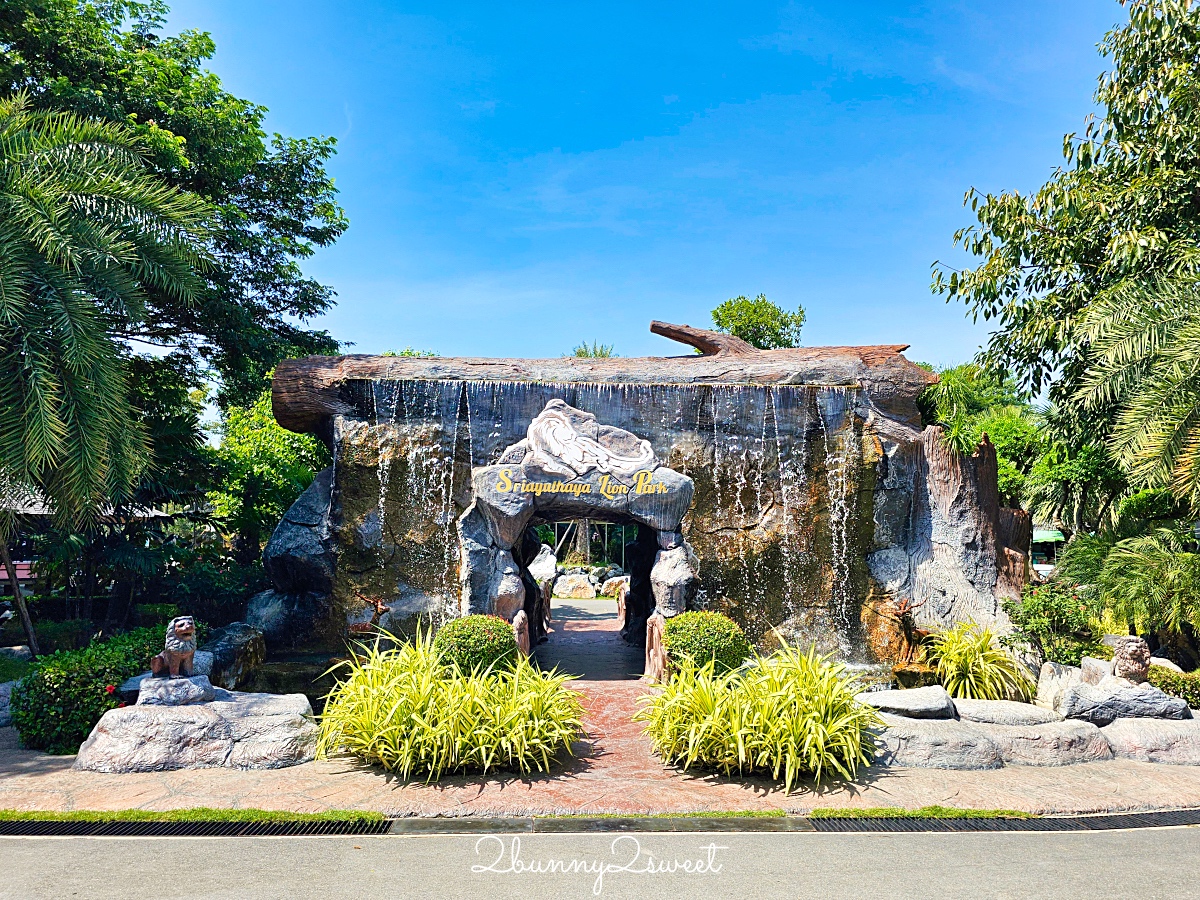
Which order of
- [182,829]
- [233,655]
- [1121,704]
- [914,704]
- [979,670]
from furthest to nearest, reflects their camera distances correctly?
1. [233,655]
2. [979,670]
3. [1121,704]
4. [914,704]
5. [182,829]

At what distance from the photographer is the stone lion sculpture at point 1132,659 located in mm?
9594

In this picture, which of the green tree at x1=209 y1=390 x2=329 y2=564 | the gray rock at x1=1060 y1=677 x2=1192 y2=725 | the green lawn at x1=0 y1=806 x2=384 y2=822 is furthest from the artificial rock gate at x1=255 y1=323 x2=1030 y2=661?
the green lawn at x1=0 y1=806 x2=384 y2=822

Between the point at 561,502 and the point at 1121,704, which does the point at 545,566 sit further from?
the point at 1121,704

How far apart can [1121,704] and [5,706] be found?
14059mm

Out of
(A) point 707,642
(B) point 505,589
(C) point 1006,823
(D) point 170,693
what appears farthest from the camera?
(B) point 505,589

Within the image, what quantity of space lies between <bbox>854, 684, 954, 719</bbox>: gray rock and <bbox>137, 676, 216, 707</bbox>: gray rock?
285 inches

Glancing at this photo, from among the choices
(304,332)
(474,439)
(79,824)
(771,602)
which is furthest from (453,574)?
(304,332)

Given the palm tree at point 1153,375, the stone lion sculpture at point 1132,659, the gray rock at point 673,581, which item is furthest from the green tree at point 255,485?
the stone lion sculpture at point 1132,659

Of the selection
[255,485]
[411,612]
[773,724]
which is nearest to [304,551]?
[411,612]

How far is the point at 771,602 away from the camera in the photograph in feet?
45.4

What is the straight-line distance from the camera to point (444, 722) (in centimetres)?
759

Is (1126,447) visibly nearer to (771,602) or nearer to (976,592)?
(976,592)

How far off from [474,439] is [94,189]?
21.6 feet

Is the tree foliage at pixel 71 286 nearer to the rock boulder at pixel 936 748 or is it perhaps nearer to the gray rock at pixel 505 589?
the gray rock at pixel 505 589
